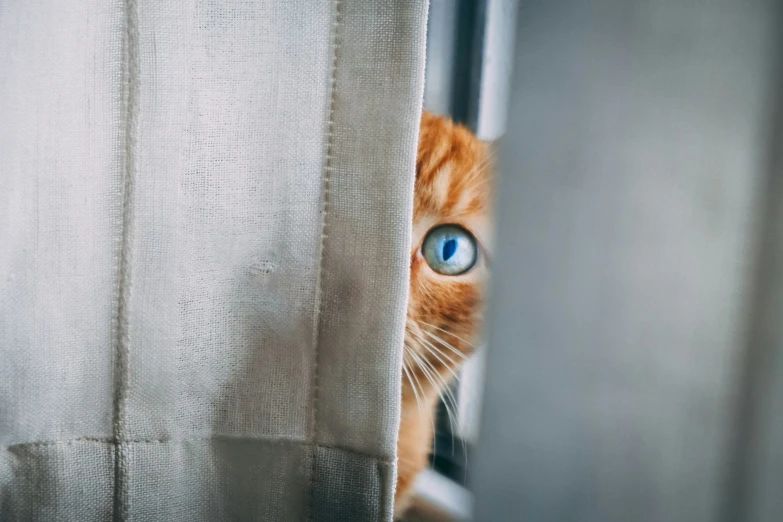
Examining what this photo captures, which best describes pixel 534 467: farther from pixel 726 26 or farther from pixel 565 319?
pixel 726 26

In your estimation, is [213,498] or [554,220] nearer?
[554,220]

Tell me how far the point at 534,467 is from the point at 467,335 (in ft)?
1.40

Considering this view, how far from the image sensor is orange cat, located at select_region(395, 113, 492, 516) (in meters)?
0.65

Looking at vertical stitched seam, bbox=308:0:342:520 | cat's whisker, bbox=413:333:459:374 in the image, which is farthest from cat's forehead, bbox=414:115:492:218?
vertical stitched seam, bbox=308:0:342:520

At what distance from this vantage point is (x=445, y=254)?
0.67m

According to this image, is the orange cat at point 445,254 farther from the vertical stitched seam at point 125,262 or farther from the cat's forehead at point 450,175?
the vertical stitched seam at point 125,262

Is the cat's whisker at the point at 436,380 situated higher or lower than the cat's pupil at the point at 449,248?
lower

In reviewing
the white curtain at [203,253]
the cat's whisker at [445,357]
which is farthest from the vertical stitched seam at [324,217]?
the cat's whisker at [445,357]

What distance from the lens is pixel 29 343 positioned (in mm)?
393

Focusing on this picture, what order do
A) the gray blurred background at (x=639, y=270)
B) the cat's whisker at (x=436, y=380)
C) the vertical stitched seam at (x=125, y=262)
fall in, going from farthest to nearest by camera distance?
1. the cat's whisker at (x=436, y=380)
2. the vertical stitched seam at (x=125, y=262)
3. the gray blurred background at (x=639, y=270)

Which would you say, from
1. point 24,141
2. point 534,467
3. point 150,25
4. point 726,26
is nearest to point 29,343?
point 24,141

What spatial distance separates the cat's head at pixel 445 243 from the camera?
25.6 inches

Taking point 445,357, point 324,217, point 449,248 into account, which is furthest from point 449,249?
point 324,217

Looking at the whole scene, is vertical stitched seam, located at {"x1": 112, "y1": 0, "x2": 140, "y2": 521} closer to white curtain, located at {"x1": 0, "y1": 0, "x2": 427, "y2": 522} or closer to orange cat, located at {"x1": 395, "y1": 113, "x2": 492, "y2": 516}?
white curtain, located at {"x1": 0, "y1": 0, "x2": 427, "y2": 522}
